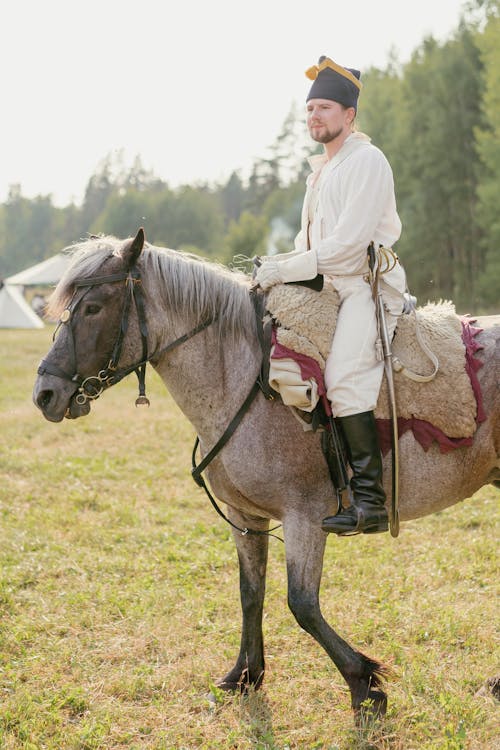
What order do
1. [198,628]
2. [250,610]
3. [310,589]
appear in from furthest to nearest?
1. [198,628]
2. [250,610]
3. [310,589]

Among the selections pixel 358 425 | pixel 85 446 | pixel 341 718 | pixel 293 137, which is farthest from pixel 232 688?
pixel 293 137

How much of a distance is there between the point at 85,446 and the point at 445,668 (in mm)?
6840

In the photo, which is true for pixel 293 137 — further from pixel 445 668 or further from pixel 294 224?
pixel 445 668

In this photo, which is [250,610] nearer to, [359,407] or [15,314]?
[359,407]

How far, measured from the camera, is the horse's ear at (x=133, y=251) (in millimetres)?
3123

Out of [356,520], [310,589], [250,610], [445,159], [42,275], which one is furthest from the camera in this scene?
[42,275]

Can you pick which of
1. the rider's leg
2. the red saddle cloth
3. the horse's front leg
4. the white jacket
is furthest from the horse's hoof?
the white jacket

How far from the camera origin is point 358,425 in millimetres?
3082

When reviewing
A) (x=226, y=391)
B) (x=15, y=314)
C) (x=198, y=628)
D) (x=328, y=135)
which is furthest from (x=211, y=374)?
(x=15, y=314)

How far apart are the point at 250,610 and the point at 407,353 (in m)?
1.70

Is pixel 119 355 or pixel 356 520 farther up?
pixel 119 355

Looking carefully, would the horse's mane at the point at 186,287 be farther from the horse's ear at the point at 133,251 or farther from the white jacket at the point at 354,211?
the white jacket at the point at 354,211

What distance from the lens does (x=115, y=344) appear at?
10.5 ft

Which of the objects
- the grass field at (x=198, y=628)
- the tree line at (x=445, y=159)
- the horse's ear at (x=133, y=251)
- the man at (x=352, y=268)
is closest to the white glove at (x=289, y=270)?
the man at (x=352, y=268)
